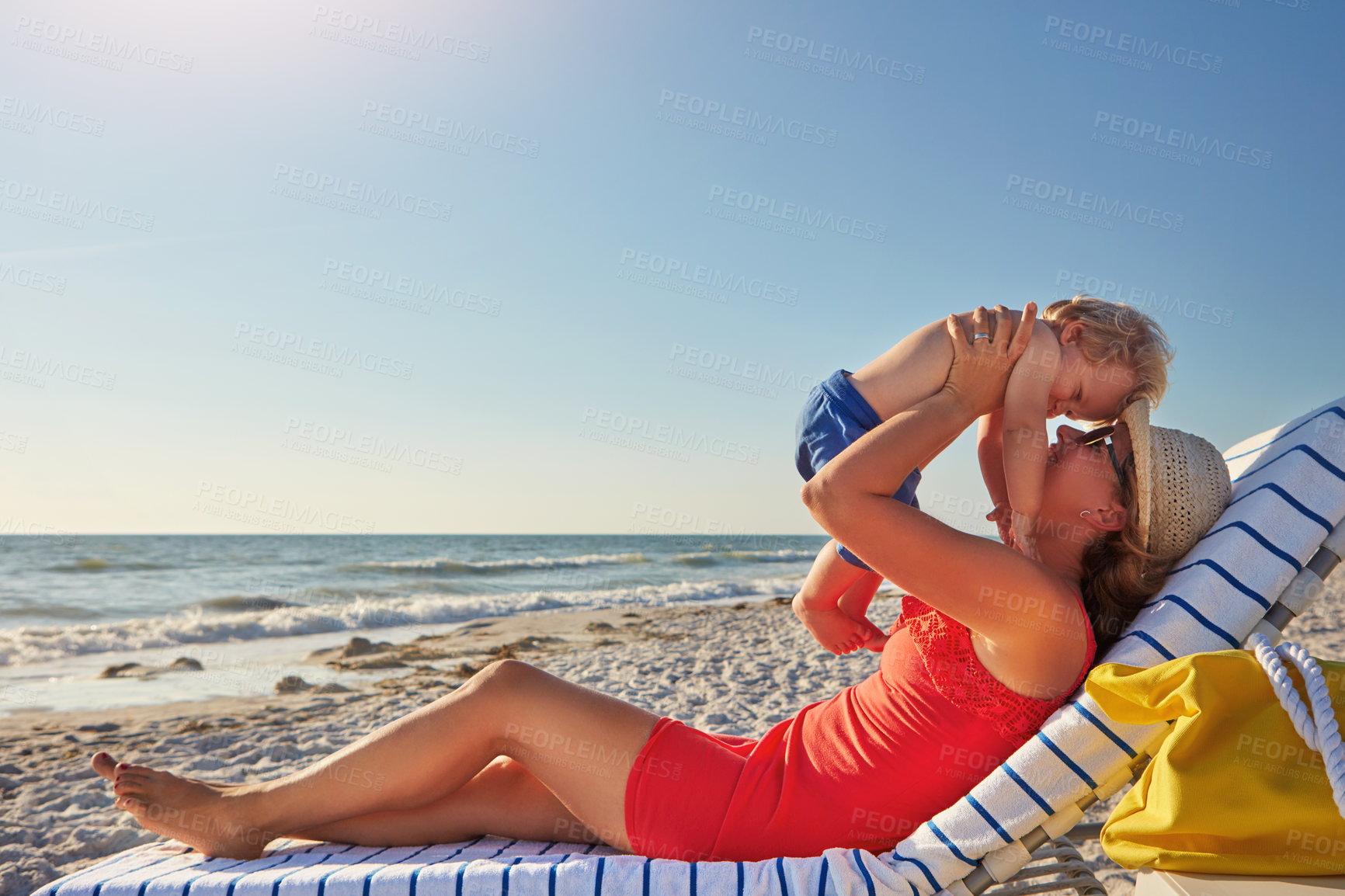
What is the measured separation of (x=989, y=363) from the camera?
206cm

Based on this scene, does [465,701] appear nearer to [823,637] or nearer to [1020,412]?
[823,637]

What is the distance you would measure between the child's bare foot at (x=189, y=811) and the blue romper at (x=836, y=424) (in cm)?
183

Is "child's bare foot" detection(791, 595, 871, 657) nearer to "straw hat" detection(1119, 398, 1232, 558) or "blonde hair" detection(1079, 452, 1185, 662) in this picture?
"blonde hair" detection(1079, 452, 1185, 662)

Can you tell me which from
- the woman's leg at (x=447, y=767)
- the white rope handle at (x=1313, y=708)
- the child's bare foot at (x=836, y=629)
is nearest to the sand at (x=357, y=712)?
the child's bare foot at (x=836, y=629)

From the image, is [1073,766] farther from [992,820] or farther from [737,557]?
[737,557]

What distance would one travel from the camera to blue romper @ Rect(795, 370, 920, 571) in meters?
2.39

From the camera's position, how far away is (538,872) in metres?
1.63

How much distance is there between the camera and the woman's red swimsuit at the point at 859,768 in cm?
179

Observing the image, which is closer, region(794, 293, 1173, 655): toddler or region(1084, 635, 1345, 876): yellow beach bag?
region(1084, 635, 1345, 876): yellow beach bag

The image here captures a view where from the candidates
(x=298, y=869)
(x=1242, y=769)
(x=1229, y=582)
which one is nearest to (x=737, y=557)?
(x=1229, y=582)

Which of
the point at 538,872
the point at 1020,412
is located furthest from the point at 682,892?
the point at 1020,412

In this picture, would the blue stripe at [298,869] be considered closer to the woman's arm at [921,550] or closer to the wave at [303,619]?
the woman's arm at [921,550]

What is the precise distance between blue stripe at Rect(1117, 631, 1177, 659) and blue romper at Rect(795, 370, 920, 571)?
0.71 metres

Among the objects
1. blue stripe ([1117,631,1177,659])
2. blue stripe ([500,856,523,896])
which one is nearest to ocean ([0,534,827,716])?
blue stripe ([500,856,523,896])
